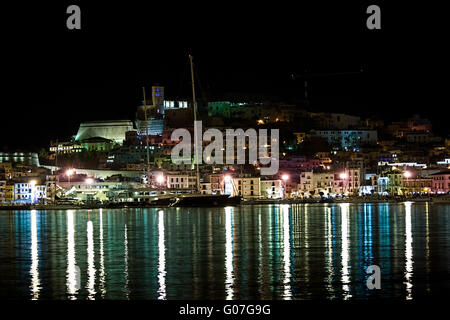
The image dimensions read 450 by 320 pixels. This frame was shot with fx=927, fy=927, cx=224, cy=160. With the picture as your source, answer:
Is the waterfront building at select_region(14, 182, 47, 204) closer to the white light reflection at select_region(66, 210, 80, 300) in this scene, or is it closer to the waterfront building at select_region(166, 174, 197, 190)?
the waterfront building at select_region(166, 174, 197, 190)

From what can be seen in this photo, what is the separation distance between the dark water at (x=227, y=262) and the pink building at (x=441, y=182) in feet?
103

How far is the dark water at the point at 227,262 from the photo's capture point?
47.4ft

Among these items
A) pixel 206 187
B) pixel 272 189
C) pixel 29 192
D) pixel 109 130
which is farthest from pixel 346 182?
pixel 109 130

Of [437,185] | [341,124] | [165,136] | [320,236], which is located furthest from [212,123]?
[320,236]

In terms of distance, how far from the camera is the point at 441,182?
198 feet

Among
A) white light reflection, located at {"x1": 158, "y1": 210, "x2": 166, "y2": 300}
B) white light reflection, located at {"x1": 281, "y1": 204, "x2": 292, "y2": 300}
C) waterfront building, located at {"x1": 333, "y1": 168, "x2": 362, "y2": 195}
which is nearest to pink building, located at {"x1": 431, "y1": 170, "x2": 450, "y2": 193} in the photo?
waterfront building, located at {"x1": 333, "y1": 168, "x2": 362, "y2": 195}

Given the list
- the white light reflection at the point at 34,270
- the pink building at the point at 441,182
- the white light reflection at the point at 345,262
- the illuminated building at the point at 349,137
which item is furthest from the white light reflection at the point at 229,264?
the illuminated building at the point at 349,137

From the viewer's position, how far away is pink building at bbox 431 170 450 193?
198 feet

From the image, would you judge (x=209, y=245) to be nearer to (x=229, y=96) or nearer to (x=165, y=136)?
(x=165, y=136)

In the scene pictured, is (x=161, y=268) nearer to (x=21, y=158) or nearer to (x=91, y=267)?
(x=91, y=267)

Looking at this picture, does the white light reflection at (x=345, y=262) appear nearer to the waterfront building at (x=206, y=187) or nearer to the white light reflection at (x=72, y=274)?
the white light reflection at (x=72, y=274)
